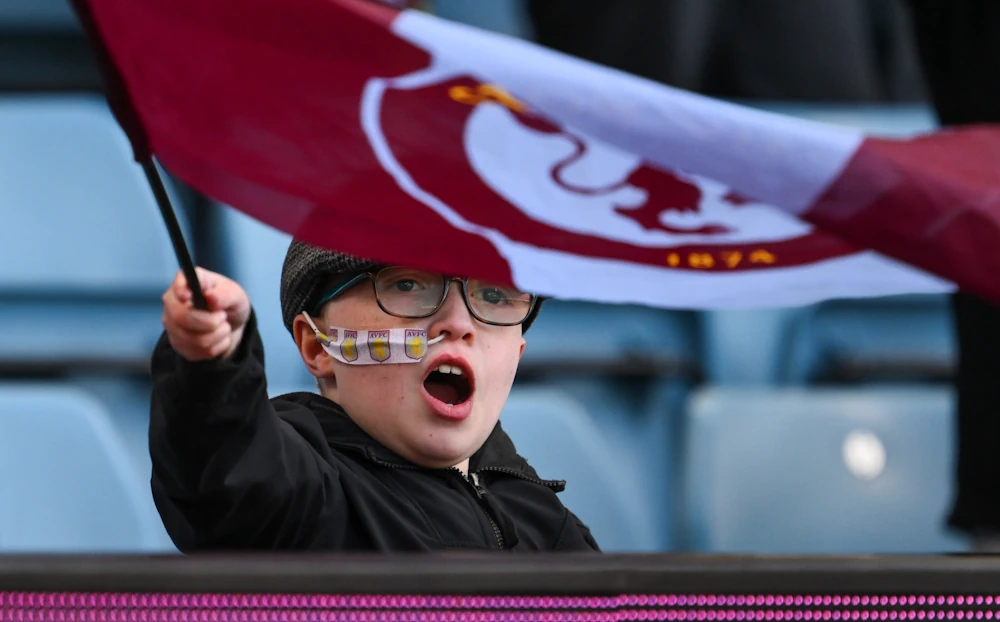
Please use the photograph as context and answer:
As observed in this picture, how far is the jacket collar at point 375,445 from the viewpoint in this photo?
86 cm

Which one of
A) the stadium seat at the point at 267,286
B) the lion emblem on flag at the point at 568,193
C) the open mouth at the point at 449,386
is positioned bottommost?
the stadium seat at the point at 267,286

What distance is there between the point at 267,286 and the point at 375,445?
2.40ft

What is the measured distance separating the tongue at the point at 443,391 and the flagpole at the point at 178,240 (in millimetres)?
184

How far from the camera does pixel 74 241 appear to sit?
5.71ft

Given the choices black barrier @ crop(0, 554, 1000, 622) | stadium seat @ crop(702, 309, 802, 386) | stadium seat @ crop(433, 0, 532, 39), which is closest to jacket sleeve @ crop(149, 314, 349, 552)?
black barrier @ crop(0, 554, 1000, 622)

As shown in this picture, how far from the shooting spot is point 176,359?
0.72 metres

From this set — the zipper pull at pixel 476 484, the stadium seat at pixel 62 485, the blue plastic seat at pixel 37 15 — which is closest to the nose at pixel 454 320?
the zipper pull at pixel 476 484

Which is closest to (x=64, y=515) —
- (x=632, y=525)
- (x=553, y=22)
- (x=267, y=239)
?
(x=267, y=239)

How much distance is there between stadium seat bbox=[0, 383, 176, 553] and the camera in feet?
4.97

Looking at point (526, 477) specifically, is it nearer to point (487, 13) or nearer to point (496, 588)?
point (496, 588)

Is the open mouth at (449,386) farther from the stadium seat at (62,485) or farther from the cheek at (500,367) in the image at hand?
the stadium seat at (62,485)

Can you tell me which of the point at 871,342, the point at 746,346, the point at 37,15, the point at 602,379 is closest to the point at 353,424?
the point at 602,379

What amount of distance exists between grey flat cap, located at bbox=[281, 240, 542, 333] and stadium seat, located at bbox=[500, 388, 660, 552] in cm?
48

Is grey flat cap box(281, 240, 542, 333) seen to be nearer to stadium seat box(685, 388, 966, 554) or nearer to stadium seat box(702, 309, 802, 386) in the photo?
stadium seat box(685, 388, 966, 554)
